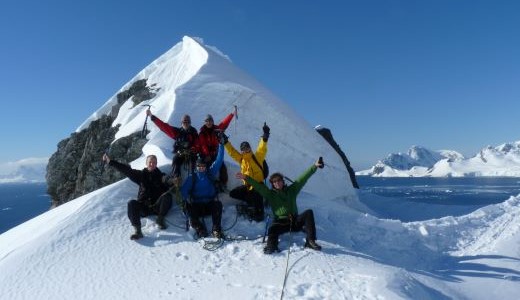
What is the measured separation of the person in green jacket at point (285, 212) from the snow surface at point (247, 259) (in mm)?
250

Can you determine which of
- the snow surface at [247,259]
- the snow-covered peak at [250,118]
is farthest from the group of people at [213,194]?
the snow-covered peak at [250,118]

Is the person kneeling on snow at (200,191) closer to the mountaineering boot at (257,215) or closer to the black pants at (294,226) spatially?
the mountaineering boot at (257,215)

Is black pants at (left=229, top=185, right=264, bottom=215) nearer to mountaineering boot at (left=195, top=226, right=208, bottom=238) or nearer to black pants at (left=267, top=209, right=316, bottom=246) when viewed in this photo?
black pants at (left=267, top=209, right=316, bottom=246)

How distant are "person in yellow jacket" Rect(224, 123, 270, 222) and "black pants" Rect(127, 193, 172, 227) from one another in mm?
1449

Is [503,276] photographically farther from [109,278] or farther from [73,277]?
[73,277]

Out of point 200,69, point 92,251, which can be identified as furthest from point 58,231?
point 200,69

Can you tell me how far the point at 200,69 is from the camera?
17.5 metres

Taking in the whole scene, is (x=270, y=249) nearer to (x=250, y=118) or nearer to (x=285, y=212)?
(x=285, y=212)

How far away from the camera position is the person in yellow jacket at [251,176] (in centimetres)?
855

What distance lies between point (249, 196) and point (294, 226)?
1402mm

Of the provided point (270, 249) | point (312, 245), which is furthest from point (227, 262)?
point (312, 245)

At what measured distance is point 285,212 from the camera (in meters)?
7.81

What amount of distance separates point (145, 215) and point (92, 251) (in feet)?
4.46

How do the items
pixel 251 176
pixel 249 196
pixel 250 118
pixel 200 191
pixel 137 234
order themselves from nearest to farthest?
pixel 137 234 → pixel 200 191 → pixel 249 196 → pixel 251 176 → pixel 250 118
